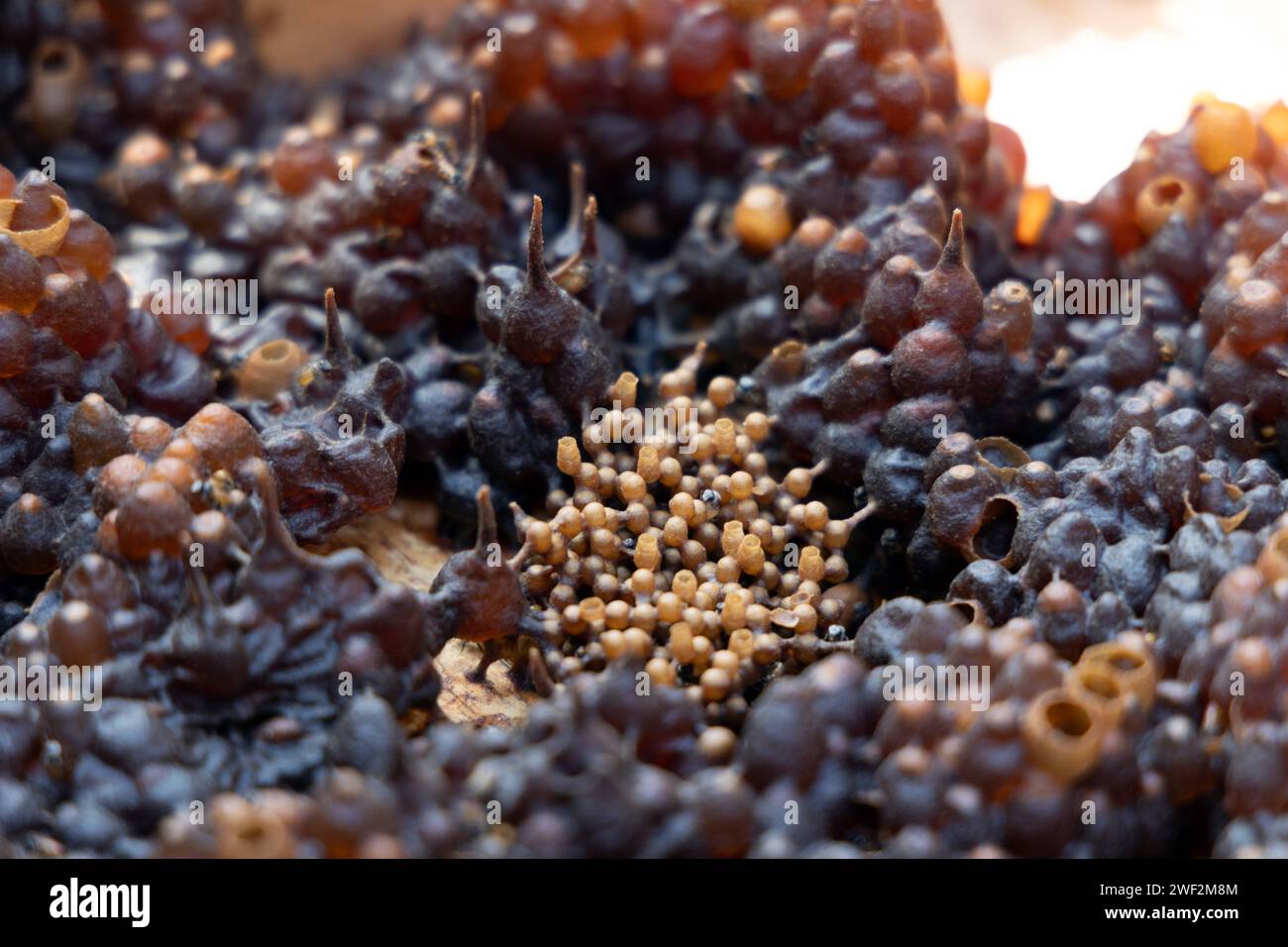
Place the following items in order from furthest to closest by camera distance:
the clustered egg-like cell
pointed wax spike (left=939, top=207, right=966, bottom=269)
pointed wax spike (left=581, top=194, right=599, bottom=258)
Result: 1. pointed wax spike (left=581, top=194, right=599, bottom=258)
2. pointed wax spike (left=939, top=207, right=966, bottom=269)
3. the clustered egg-like cell

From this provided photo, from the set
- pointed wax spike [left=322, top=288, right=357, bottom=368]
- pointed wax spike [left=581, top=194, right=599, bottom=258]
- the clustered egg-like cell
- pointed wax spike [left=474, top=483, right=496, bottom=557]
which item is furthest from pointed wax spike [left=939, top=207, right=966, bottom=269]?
pointed wax spike [left=322, top=288, right=357, bottom=368]

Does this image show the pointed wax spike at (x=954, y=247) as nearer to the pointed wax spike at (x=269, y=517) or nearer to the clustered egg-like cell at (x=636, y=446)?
the clustered egg-like cell at (x=636, y=446)

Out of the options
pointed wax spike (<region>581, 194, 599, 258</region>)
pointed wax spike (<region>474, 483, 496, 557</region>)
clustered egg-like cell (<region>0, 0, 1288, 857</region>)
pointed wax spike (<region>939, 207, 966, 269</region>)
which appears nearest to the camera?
clustered egg-like cell (<region>0, 0, 1288, 857</region>)

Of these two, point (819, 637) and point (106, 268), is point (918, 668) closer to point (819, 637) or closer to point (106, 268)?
point (819, 637)

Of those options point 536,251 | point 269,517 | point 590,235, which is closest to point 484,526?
point 269,517

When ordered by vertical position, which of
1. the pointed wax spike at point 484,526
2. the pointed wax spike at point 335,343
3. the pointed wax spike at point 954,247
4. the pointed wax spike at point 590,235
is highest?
the pointed wax spike at point 590,235

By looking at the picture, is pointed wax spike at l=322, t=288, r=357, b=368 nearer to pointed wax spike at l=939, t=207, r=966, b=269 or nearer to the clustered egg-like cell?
the clustered egg-like cell

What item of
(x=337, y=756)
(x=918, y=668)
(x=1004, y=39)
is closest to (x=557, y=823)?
(x=337, y=756)

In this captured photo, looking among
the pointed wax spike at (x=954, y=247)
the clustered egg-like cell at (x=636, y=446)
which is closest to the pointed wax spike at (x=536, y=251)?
the clustered egg-like cell at (x=636, y=446)
